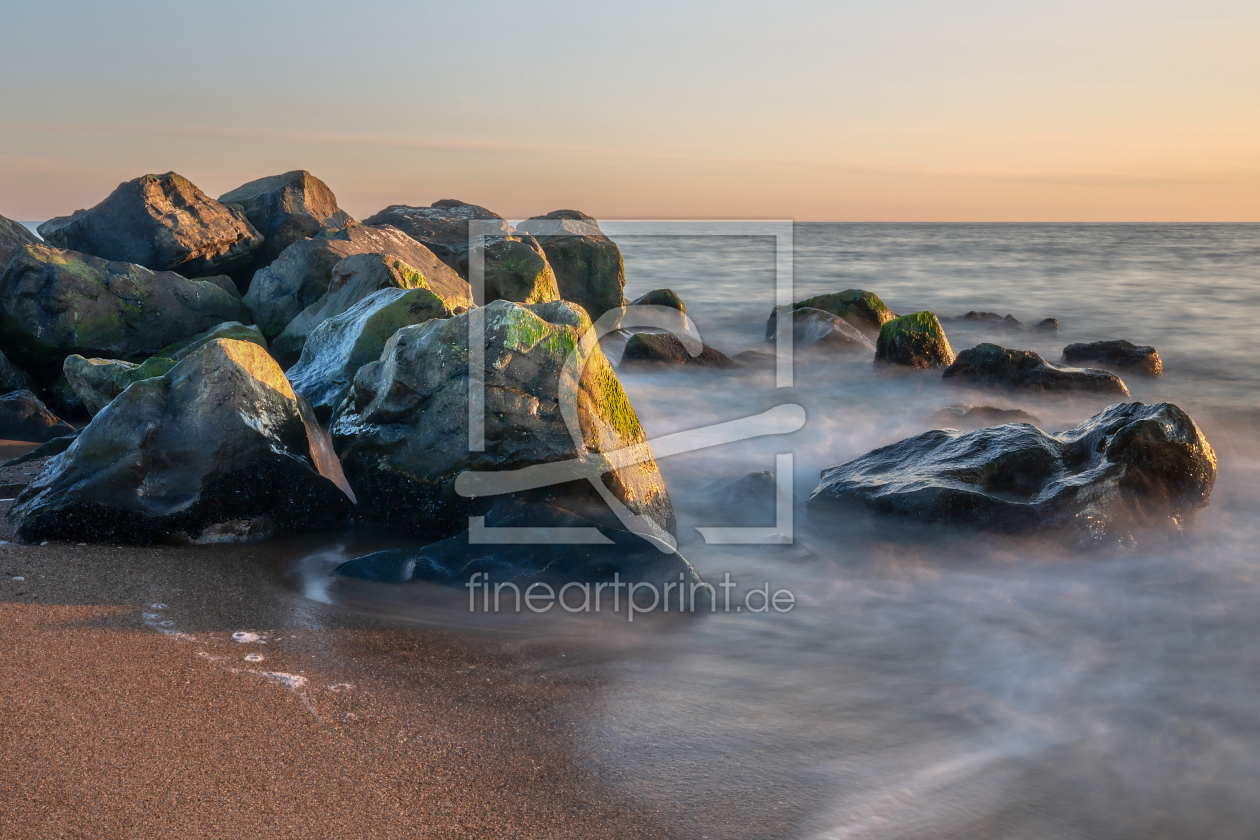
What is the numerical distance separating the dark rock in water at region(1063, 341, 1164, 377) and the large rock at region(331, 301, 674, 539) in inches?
356

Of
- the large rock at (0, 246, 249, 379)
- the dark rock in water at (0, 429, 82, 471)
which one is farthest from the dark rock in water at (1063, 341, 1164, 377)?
the dark rock in water at (0, 429, 82, 471)

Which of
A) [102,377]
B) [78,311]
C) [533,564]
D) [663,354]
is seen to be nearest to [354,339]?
[102,377]

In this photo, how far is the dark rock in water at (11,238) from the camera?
8.21 m

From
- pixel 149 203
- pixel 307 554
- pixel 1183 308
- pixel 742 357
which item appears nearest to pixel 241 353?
pixel 307 554

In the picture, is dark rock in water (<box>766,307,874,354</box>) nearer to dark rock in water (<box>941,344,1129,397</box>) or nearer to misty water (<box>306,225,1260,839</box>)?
dark rock in water (<box>941,344,1129,397</box>)

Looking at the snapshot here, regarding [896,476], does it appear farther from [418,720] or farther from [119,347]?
[119,347]

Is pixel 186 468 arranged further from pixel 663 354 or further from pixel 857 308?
pixel 857 308

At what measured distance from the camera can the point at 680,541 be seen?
526 centimetres

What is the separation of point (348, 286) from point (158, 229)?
351cm

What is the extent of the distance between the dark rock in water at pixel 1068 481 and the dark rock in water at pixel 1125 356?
629 cm

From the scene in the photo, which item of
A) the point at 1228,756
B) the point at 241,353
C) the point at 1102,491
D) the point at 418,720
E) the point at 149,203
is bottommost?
the point at 1228,756

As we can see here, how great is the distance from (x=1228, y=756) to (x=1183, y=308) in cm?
1754

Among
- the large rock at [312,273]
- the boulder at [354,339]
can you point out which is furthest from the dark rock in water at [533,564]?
the large rock at [312,273]

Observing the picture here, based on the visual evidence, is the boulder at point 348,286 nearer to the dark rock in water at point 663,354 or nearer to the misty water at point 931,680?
the misty water at point 931,680
